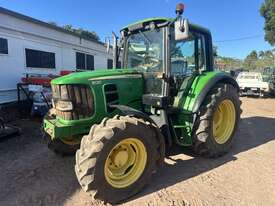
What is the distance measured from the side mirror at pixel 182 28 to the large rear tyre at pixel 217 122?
1.33m

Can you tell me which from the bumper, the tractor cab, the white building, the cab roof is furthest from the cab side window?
the white building

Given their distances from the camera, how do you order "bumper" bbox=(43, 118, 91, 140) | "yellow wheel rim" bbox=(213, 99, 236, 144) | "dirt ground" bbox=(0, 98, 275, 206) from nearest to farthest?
"dirt ground" bbox=(0, 98, 275, 206) < "bumper" bbox=(43, 118, 91, 140) < "yellow wheel rim" bbox=(213, 99, 236, 144)

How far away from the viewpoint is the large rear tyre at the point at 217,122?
4.35m

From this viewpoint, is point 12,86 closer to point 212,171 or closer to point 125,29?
point 125,29

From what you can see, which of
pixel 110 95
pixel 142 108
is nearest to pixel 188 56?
pixel 142 108

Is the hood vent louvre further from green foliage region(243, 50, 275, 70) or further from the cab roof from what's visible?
green foliage region(243, 50, 275, 70)

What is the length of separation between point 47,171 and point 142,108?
1.86 m

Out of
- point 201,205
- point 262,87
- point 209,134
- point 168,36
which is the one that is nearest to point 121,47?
point 168,36

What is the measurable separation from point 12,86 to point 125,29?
5.82 m

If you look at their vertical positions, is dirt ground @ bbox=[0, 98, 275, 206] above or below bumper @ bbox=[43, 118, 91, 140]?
below

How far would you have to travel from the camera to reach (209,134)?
442 centimetres

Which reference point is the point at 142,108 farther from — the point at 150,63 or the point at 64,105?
the point at 64,105

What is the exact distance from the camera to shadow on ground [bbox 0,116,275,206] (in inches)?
139

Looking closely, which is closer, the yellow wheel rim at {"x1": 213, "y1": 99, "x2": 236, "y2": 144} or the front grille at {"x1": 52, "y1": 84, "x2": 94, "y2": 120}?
the front grille at {"x1": 52, "y1": 84, "x2": 94, "y2": 120}
